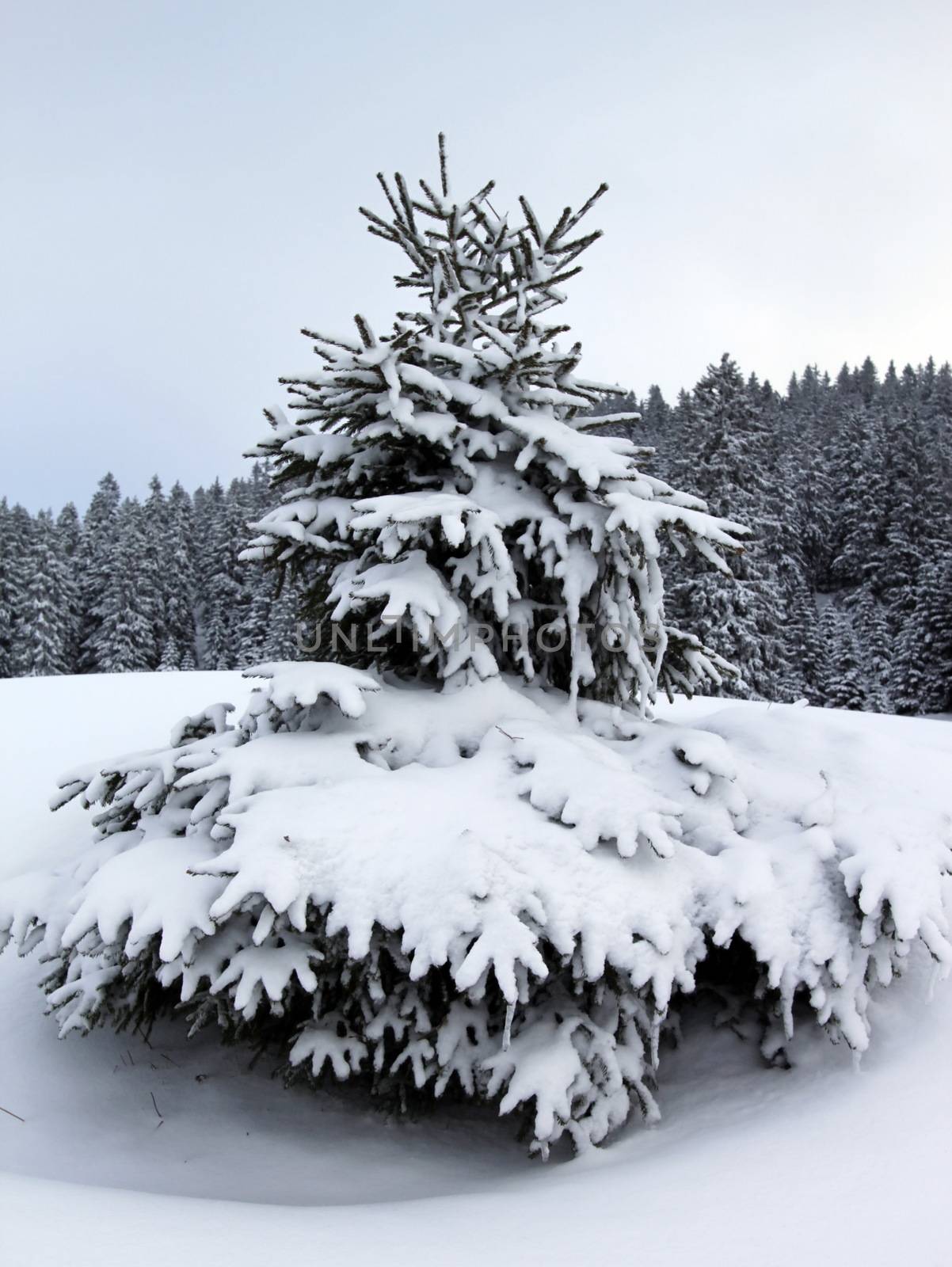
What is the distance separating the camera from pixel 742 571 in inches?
841

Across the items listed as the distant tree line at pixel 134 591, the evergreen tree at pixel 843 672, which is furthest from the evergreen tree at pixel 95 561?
the evergreen tree at pixel 843 672

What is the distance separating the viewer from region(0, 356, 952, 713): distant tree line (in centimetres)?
2372

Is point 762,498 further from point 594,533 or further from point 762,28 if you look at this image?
point 594,533

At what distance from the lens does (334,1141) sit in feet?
10.7

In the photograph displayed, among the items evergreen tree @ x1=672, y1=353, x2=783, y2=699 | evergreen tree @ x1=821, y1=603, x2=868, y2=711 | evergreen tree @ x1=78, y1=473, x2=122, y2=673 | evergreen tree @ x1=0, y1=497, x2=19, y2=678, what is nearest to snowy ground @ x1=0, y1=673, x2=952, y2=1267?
evergreen tree @ x1=672, y1=353, x2=783, y2=699

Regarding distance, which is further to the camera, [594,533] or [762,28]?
[762,28]

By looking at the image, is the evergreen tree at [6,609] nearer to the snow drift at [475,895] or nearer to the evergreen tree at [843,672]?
the evergreen tree at [843,672]

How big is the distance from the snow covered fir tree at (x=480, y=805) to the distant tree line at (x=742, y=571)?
17.2 meters

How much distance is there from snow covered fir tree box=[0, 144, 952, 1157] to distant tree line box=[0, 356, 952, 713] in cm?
1717

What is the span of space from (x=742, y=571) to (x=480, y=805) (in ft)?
66.1

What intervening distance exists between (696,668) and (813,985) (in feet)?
7.13

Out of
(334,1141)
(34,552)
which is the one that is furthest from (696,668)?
(34,552)

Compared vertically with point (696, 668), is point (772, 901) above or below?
below

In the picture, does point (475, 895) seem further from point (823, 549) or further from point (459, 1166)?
point (823, 549)
